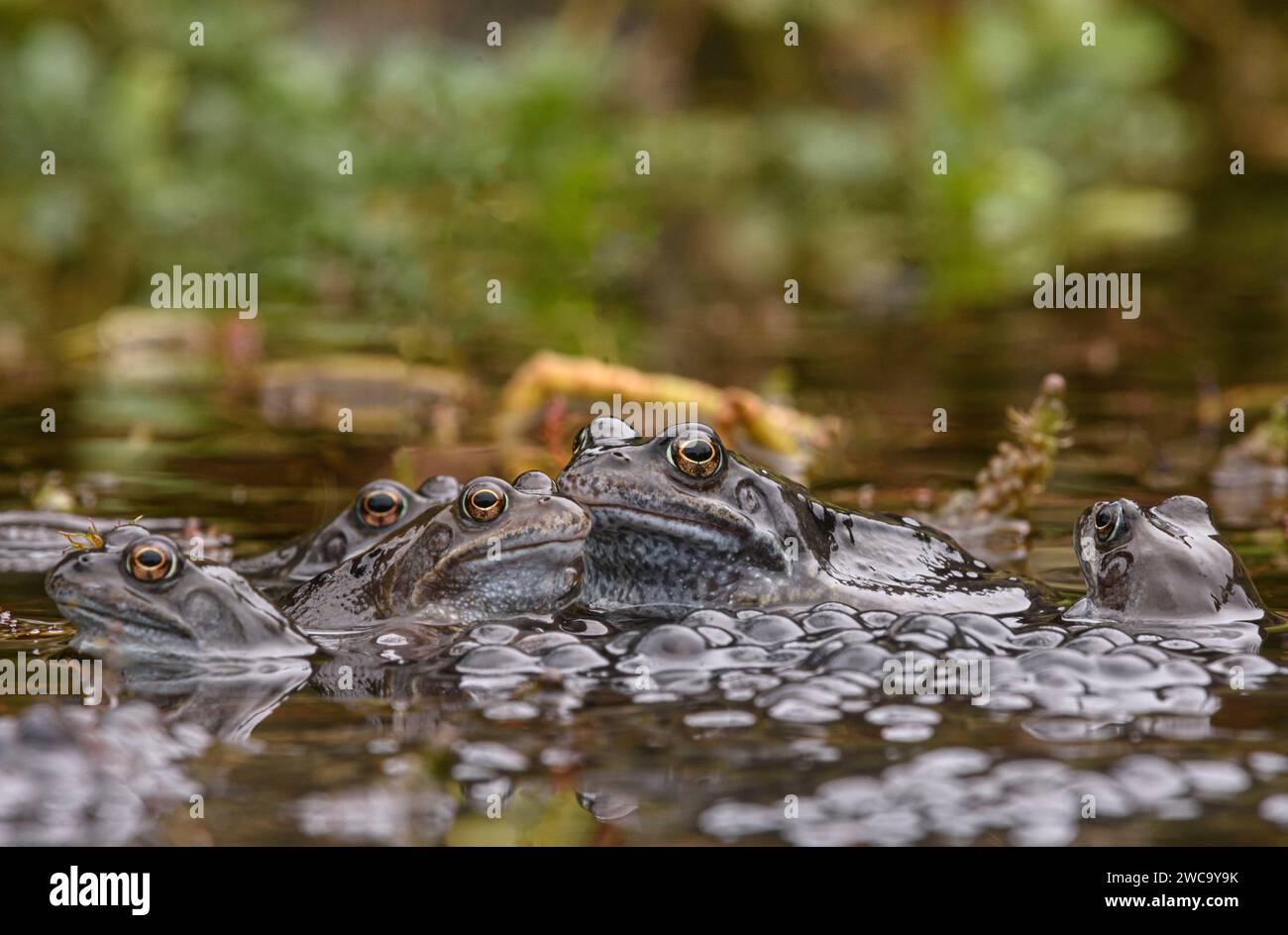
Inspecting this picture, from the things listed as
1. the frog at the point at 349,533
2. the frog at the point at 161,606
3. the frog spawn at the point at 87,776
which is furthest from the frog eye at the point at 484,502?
the frog spawn at the point at 87,776

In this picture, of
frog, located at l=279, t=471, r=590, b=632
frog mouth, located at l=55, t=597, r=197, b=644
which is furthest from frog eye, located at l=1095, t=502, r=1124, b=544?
frog mouth, located at l=55, t=597, r=197, b=644

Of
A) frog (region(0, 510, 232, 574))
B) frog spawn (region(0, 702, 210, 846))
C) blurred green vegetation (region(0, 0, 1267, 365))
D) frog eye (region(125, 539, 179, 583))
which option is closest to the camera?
frog spawn (region(0, 702, 210, 846))

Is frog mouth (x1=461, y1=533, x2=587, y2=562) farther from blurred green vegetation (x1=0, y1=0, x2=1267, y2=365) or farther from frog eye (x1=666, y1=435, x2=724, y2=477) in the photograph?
blurred green vegetation (x1=0, y1=0, x2=1267, y2=365)

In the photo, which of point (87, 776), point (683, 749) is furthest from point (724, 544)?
point (87, 776)

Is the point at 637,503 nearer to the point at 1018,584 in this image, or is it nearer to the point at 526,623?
the point at 526,623

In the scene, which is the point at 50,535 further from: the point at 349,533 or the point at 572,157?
the point at 572,157

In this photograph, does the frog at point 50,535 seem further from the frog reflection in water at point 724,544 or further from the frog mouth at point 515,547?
the frog reflection in water at point 724,544
